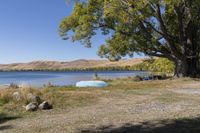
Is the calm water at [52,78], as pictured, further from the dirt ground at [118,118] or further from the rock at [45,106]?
the dirt ground at [118,118]

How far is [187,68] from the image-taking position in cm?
3800

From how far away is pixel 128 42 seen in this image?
37562 millimetres

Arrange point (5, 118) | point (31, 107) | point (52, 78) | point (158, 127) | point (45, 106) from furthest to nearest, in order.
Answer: point (52, 78) → point (45, 106) → point (31, 107) → point (5, 118) → point (158, 127)

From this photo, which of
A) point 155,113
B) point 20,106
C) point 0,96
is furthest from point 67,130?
point 0,96

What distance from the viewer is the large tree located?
35.2m

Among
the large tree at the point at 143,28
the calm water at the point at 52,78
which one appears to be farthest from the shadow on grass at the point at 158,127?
the large tree at the point at 143,28

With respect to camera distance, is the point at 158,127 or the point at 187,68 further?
the point at 187,68

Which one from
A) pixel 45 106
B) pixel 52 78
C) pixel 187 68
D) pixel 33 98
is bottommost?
pixel 52 78

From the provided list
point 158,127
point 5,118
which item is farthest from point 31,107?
point 158,127

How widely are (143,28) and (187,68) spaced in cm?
574

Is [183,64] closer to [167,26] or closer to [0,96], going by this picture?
[167,26]

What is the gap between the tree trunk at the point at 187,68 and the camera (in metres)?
37.6

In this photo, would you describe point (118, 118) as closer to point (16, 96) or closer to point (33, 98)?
point (33, 98)

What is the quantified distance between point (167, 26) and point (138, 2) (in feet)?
25.1
